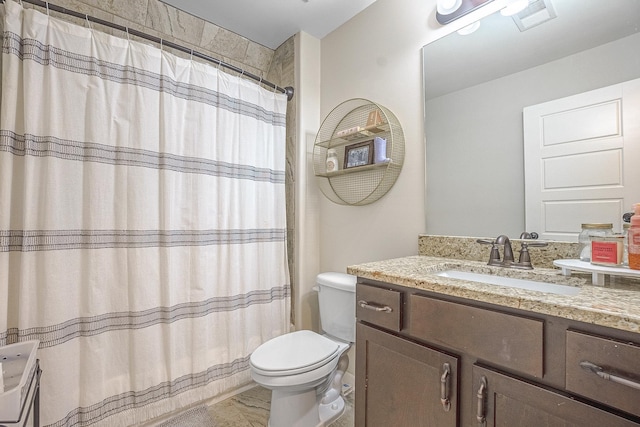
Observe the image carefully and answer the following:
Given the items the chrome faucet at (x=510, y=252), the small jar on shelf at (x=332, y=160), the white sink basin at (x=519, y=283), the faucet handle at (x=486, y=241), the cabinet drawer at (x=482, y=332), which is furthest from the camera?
the small jar on shelf at (x=332, y=160)

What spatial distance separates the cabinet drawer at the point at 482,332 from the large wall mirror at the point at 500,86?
61 centimetres

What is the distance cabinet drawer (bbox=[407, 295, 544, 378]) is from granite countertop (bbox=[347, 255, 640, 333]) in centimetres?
4

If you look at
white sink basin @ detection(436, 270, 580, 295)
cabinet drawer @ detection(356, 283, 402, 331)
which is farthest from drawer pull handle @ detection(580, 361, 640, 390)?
cabinet drawer @ detection(356, 283, 402, 331)

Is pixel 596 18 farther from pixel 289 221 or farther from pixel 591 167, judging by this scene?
pixel 289 221

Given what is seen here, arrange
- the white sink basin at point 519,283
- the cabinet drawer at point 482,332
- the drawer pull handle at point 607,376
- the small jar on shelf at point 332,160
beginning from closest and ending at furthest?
the drawer pull handle at point 607,376, the cabinet drawer at point 482,332, the white sink basin at point 519,283, the small jar on shelf at point 332,160

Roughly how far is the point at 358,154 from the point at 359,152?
0.04 feet

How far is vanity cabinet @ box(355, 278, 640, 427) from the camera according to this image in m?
0.62

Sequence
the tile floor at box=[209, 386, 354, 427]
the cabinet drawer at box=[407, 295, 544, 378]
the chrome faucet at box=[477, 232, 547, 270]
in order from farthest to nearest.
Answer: the tile floor at box=[209, 386, 354, 427] → the chrome faucet at box=[477, 232, 547, 270] → the cabinet drawer at box=[407, 295, 544, 378]

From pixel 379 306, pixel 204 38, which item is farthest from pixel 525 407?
pixel 204 38

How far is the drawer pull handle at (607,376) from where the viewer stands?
A: 0.58m

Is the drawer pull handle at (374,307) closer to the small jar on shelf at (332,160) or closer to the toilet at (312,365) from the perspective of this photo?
the toilet at (312,365)

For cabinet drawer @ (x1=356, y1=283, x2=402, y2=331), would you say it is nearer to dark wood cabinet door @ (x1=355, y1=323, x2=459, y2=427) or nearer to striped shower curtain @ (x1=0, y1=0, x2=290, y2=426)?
dark wood cabinet door @ (x1=355, y1=323, x2=459, y2=427)

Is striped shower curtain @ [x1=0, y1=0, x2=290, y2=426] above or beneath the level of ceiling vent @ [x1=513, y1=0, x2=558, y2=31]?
beneath

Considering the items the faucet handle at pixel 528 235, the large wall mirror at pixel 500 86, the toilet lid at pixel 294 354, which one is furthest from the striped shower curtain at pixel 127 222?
the faucet handle at pixel 528 235
